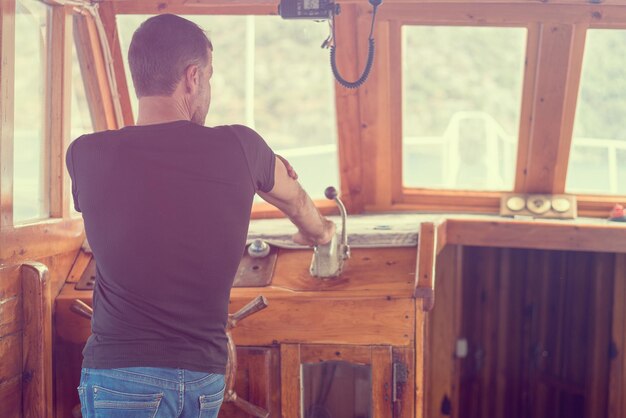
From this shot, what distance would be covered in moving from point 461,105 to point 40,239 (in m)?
1.80

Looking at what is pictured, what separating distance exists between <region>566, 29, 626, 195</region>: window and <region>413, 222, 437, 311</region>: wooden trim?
1.13 m

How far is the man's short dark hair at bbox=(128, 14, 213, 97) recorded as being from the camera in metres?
1.54

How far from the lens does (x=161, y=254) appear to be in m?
1.42

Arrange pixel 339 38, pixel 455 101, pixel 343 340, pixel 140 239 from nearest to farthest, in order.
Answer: pixel 140 239 → pixel 343 340 → pixel 339 38 → pixel 455 101

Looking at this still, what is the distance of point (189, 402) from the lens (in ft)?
4.83

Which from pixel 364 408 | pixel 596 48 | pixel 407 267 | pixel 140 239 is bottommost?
pixel 364 408

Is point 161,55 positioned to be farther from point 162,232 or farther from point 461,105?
point 461,105

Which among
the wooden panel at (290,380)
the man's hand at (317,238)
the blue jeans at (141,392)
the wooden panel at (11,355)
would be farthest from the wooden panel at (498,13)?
the blue jeans at (141,392)

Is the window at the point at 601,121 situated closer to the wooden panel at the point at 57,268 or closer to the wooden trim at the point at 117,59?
the wooden trim at the point at 117,59

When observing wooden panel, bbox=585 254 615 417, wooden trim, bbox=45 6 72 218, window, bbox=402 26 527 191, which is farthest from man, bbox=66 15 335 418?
wooden panel, bbox=585 254 615 417

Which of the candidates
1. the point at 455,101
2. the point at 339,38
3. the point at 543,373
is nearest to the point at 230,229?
the point at 339,38

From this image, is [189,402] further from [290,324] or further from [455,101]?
[455,101]

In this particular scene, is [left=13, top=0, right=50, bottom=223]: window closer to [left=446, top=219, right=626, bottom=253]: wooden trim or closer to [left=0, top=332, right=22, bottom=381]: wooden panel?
[left=0, top=332, right=22, bottom=381]: wooden panel

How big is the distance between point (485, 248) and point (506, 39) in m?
0.91
